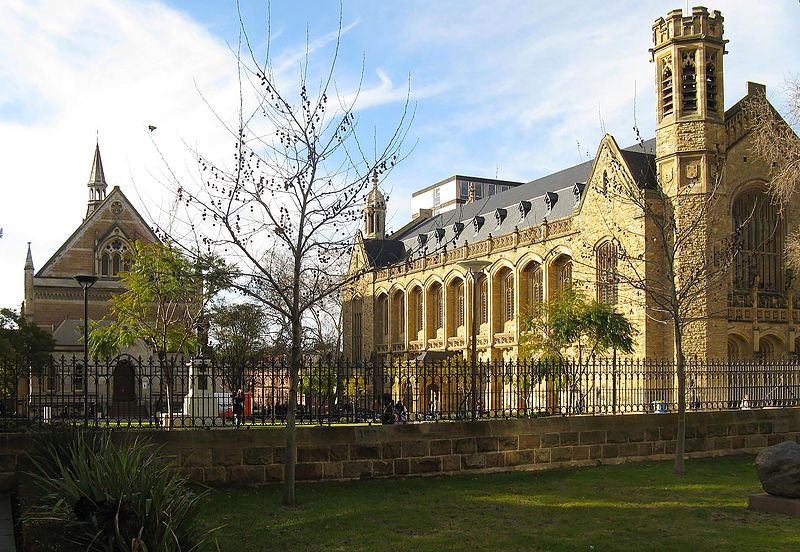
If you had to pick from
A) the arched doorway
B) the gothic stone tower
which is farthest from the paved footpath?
the gothic stone tower

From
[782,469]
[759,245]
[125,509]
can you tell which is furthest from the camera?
[759,245]

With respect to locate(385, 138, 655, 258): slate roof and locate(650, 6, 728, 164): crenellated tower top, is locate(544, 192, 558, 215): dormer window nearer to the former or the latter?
locate(385, 138, 655, 258): slate roof

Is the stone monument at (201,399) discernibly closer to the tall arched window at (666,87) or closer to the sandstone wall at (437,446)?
the sandstone wall at (437,446)

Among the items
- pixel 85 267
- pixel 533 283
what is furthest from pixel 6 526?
pixel 85 267

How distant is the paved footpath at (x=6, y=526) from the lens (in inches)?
335

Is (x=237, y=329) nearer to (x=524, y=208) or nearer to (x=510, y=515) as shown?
(x=524, y=208)

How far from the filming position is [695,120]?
118 feet

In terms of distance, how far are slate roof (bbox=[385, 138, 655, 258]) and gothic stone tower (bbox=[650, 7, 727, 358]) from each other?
2.30m

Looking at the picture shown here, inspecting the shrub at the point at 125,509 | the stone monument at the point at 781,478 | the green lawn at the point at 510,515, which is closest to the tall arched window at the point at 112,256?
the green lawn at the point at 510,515

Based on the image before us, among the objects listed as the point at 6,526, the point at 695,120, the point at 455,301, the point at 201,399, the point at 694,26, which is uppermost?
the point at 694,26

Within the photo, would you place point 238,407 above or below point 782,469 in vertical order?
above

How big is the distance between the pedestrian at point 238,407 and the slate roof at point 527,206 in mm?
27625

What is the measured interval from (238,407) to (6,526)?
470cm

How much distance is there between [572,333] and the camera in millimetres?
32406
